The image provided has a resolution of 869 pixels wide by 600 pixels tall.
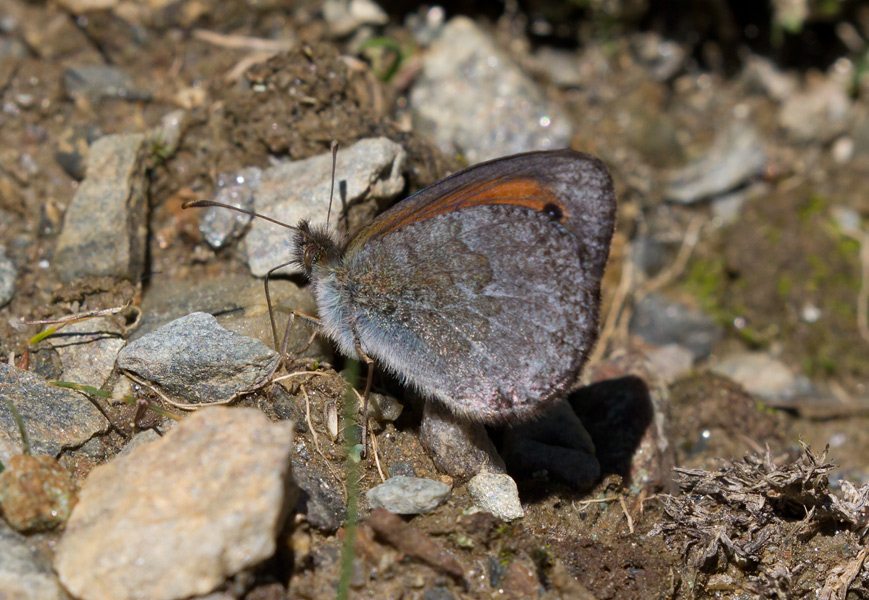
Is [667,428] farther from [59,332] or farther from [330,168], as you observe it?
[59,332]

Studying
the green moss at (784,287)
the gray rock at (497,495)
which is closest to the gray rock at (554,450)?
the gray rock at (497,495)

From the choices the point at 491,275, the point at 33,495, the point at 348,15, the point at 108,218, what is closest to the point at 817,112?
the point at 348,15

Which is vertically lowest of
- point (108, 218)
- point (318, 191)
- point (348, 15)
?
point (108, 218)

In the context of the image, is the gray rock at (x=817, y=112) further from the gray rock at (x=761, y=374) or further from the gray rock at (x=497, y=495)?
the gray rock at (x=497, y=495)

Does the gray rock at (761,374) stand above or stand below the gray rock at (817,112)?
below

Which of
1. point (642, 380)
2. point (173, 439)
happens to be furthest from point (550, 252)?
point (173, 439)

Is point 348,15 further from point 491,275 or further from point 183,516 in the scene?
point 183,516
